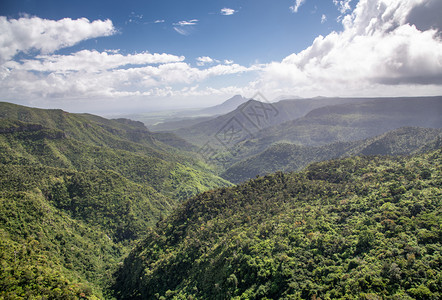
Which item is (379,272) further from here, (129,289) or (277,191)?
(129,289)

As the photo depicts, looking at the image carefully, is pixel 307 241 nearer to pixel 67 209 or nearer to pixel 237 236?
pixel 237 236

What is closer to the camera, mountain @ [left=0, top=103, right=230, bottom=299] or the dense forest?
Answer: the dense forest

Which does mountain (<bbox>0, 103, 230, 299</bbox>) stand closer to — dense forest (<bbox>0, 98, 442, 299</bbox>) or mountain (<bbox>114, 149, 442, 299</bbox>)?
dense forest (<bbox>0, 98, 442, 299</bbox>)

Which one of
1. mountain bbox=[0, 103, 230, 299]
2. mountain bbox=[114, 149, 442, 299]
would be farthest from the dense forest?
mountain bbox=[0, 103, 230, 299]

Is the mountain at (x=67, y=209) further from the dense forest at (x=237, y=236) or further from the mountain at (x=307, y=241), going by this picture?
the mountain at (x=307, y=241)

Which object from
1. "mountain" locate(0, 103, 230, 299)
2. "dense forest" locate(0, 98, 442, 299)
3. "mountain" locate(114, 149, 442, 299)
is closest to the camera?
"mountain" locate(114, 149, 442, 299)

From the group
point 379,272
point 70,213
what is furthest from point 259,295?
point 70,213

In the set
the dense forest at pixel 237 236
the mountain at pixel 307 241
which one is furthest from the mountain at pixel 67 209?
the mountain at pixel 307 241
